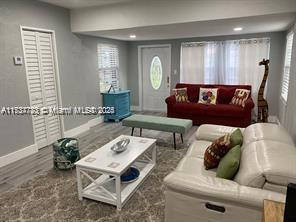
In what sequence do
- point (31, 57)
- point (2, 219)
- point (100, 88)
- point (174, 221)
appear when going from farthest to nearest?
point (100, 88) → point (31, 57) → point (2, 219) → point (174, 221)

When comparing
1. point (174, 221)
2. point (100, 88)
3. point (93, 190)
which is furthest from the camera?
point (100, 88)

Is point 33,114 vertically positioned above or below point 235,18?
below

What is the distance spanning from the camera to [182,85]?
5.69m

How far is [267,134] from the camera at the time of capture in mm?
2121

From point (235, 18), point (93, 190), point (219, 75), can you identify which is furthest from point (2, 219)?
point (219, 75)

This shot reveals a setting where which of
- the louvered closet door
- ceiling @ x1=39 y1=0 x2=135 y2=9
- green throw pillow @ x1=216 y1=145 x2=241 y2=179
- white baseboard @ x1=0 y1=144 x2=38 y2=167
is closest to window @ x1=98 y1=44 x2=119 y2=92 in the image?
ceiling @ x1=39 y1=0 x2=135 y2=9

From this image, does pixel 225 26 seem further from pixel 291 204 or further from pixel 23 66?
pixel 291 204

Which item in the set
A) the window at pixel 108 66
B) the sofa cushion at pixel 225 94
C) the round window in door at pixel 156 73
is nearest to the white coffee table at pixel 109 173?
the sofa cushion at pixel 225 94

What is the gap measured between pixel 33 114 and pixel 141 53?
12.8 ft

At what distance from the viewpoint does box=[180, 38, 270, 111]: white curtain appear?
17.2ft

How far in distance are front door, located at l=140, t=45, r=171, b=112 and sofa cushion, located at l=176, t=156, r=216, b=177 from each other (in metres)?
Result: 4.36

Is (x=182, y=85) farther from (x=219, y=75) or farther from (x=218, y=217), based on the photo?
(x=218, y=217)

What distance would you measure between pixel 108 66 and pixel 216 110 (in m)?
3.06

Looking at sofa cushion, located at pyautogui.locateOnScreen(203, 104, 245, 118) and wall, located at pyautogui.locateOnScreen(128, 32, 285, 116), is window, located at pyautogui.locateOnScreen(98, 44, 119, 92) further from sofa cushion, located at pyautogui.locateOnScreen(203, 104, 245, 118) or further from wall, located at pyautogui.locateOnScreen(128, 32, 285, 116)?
sofa cushion, located at pyautogui.locateOnScreen(203, 104, 245, 118)
